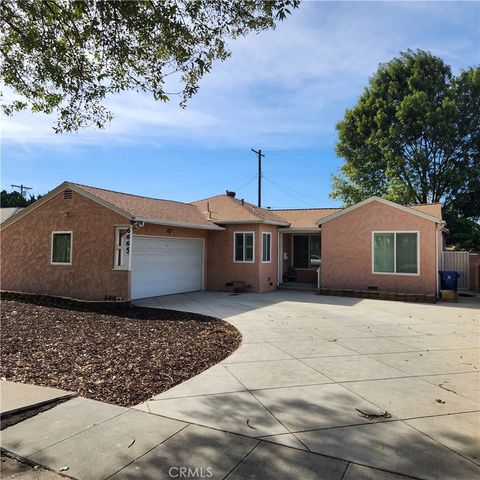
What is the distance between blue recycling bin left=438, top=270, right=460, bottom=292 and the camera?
15016 mm

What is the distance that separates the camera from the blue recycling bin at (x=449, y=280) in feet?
49.3

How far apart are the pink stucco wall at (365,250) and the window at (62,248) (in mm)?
10141

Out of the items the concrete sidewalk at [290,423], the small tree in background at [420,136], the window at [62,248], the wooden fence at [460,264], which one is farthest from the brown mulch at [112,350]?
the small tree in background at [420,136]

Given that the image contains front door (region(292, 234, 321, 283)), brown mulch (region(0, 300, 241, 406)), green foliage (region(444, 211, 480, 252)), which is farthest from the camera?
green foliage (region(444, 211, 480, 252))

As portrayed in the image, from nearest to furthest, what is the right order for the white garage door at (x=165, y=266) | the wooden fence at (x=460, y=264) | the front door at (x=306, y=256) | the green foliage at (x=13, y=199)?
1. the white garage door at (x=165, y=266)
2. the wooden fence at (x=460, y=264)
3. the front door at (x=306, y=256)
4. the green foliage at (x=13, y=199)

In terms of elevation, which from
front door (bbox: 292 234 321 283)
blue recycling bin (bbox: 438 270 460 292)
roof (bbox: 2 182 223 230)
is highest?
roof (bbox: 2 182 223 230)

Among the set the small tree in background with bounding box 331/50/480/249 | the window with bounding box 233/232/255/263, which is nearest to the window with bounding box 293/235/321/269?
the window with bounding box 233/232/255/263

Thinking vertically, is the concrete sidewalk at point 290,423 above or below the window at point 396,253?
below

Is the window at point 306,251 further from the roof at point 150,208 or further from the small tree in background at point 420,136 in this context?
the small tree in background at point 420,136

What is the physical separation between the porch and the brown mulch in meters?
9.31

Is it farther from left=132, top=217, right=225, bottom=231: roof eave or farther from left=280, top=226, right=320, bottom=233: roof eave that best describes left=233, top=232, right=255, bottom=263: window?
left=280, top=226, right=320, bottom=233: roof eave

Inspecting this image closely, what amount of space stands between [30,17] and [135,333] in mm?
6265
